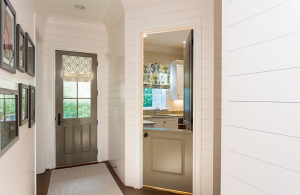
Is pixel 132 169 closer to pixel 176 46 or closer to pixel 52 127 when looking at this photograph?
pixel 52 127

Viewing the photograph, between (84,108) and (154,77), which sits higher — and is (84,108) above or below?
below

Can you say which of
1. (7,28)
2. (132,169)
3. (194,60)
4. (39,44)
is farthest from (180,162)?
(39,44)

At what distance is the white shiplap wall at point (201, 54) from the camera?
2449mm

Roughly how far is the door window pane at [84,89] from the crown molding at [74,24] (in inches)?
44.0

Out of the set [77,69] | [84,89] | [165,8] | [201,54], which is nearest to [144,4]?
[165,8]
